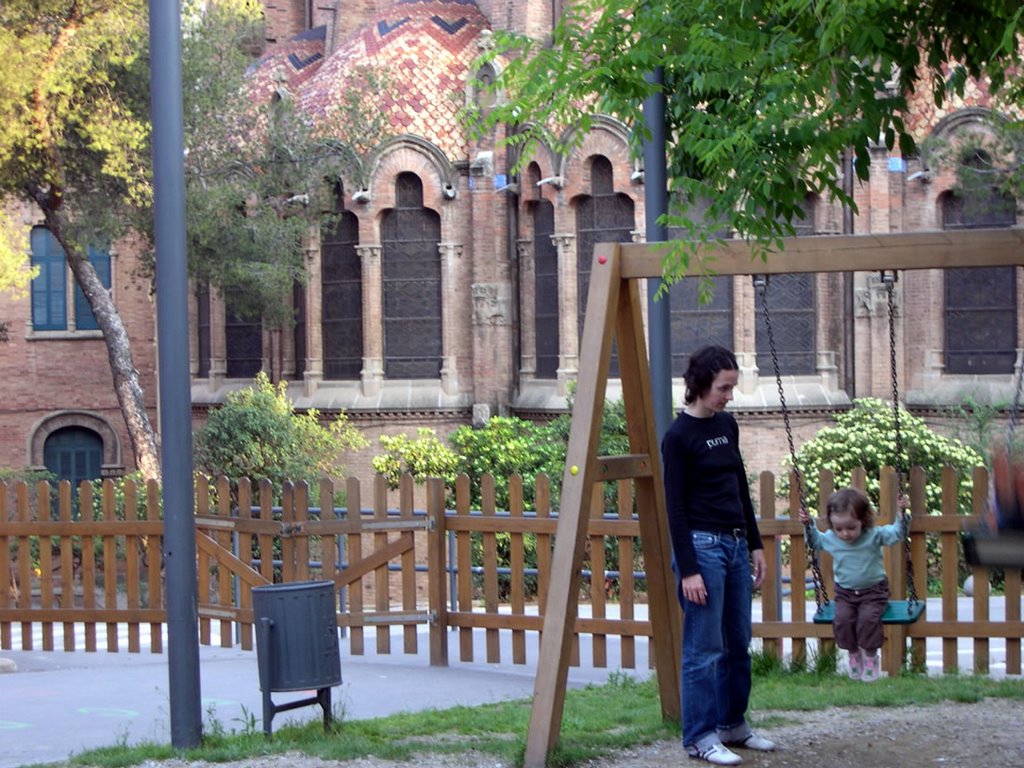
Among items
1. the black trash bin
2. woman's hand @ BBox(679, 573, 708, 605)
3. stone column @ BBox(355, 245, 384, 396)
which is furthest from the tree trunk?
woman's hand @ BBox(679, 573, 708, 605)

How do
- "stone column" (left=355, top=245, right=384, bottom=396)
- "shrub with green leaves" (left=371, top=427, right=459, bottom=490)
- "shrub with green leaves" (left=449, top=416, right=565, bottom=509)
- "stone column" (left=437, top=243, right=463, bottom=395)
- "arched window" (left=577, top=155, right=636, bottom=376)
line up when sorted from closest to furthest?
"shrub with green leaves" (left=449, top=416, right=565, bottom=509) < "shrub with green leaves" (left=371, top=427, right=459, bottom=490) < "arched window" (left=577, top=155, right=636, bottom=376) < "stone column" (left=437, top=243, right=463, bottom=395) < "stone column" (left=355, top=245, right=384, bottom=396)

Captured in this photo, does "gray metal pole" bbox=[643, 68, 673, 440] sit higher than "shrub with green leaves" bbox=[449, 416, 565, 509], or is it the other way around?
"gray metal pole" bbox=[643, 68, 673, 440]

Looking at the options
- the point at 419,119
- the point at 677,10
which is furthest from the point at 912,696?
the point at 419,119

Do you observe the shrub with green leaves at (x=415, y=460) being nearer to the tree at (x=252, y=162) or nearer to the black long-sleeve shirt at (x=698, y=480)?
the tree at (x=252, y=162)

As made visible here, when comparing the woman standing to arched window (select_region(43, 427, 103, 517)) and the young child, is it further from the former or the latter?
arched window (select_region(43, 427, 103, 517))

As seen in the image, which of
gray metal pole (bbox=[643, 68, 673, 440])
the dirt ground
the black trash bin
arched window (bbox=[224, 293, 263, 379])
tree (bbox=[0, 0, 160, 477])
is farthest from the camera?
arched window (bbox=[224, 293, 263, 379])

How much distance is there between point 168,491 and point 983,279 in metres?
21.1

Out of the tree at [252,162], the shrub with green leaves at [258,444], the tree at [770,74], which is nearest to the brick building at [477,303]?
the tree at [252,162]

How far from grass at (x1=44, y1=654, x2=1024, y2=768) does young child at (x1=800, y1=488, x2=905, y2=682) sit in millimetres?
300

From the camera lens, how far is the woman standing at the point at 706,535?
20.2 ft

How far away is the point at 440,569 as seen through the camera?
10.5m

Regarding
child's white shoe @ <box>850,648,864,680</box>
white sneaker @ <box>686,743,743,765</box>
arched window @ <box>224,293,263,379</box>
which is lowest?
child's white shoe @ <box>850,648,864,680</box>

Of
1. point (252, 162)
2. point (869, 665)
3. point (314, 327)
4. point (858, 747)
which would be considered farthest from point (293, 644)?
point (314, 327)

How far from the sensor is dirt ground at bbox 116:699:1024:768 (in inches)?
251
